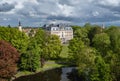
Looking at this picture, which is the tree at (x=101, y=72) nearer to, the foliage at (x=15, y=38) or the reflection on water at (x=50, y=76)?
the reflection on water at (x=50, y=76)

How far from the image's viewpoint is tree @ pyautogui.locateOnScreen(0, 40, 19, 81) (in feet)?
257

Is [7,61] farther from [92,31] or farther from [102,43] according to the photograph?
[92,31]

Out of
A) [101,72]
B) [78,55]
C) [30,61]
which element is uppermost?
[78,55]

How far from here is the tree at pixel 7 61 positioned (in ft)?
257

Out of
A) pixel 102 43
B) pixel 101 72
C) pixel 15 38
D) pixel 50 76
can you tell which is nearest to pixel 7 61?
pixel 50 76

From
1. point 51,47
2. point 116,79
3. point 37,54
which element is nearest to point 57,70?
point 37,54

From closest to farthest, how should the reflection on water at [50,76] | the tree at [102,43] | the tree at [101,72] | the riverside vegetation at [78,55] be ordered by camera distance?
1. the tree at [101,72]
2. the riverside vegetation at [78,55]
3. the reflection on water at [50,76]
4. the tree at [102,43]

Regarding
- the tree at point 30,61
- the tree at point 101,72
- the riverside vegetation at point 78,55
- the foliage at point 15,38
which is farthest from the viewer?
the foliage at point 15,38

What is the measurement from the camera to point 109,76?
63.1 metres

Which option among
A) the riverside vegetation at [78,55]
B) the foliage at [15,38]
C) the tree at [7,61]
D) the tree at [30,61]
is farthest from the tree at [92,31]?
the tree at [7,61]

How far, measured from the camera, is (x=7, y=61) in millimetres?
80312

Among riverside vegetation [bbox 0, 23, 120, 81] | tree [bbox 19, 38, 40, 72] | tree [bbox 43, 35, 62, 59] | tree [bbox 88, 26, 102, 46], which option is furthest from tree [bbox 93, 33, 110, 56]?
tree [bbox 88, 26, 102, 46]

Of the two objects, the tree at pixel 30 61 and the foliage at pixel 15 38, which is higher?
the foliage at pixel 15 38

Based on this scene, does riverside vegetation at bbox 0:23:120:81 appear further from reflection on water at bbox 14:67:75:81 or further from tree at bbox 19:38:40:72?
reflection on water at bbox 14:67:75:81
